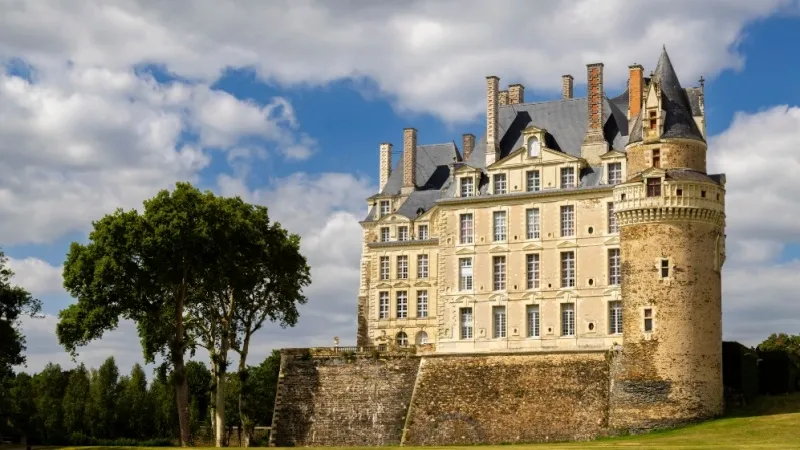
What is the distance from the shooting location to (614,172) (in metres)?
50.3

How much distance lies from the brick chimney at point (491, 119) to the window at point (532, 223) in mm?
3249

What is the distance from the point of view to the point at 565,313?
164ft

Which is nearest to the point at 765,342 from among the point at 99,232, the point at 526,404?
the point at 526,404

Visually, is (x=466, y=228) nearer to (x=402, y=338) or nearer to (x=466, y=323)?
(x=466, y=323)

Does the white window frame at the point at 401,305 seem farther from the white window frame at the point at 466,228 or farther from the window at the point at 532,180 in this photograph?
the window at the point at 532,180

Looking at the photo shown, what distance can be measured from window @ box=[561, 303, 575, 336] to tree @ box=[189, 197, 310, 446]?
12419 millimetres

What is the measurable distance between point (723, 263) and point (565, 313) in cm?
706

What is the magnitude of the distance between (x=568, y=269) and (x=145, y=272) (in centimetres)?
1769

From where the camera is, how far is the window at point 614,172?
50091 mm

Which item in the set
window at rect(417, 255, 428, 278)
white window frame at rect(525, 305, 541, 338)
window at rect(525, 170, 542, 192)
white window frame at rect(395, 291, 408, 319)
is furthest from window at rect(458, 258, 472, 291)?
white window frame at rect(395, 291, 408, 319)

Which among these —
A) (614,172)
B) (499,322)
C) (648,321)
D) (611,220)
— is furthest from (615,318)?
(614,172)

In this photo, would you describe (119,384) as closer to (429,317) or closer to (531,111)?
(429,317)

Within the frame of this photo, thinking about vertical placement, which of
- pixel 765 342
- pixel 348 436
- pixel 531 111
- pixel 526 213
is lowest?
pixel 348 436

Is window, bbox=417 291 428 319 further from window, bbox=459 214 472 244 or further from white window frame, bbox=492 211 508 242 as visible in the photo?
white window frame, bbox=492 211 508 242
